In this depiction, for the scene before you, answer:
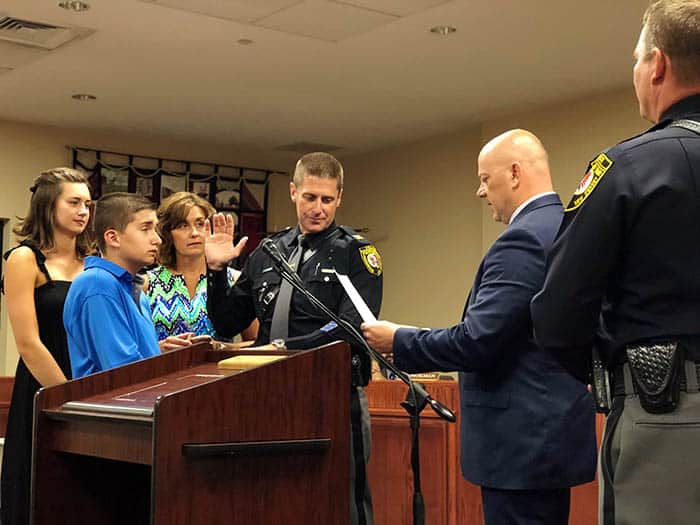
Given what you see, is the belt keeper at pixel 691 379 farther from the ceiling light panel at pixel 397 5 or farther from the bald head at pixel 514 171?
the ceiling light panel at pixel 397 5

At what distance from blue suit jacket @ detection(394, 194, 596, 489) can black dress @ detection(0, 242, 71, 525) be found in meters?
1.42

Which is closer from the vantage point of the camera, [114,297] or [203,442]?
[203,442]

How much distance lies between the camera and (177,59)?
7.01 metres

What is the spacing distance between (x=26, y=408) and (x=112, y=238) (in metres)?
0.72

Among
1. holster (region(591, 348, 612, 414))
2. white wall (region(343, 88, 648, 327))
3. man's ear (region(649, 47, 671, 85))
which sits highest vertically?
white wall (region(343, 88, 648, 327))

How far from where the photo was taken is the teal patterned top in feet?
13.1

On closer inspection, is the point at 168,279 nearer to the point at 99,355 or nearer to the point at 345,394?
the point at 99,355

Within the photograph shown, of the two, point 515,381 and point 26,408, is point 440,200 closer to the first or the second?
point 26,408

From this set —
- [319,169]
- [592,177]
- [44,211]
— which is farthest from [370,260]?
[592,177]

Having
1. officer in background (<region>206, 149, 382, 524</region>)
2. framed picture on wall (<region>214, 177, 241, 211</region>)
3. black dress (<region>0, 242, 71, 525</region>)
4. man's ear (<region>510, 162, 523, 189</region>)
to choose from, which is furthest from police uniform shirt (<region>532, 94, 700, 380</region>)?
framed picture on wall (<region>214, 177, 241, 211</region>)

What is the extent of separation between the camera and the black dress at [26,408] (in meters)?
3.31

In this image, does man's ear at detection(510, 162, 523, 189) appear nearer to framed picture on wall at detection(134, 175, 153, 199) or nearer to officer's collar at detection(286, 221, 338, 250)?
officer's collar at detection(286, 221, 338, 250)

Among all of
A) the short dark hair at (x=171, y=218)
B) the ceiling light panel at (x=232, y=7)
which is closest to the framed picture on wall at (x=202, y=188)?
the ceiling light panel at (x=232, y=7)

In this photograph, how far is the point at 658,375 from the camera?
1.67m
